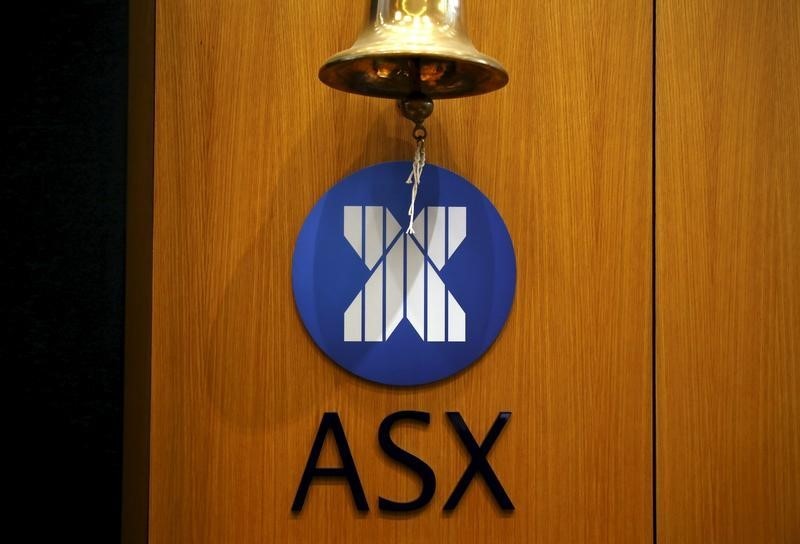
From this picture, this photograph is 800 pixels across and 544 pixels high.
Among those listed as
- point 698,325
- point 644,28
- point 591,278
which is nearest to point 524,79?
point 644,28

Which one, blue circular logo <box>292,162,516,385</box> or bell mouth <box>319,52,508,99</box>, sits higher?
bell mouth <box>319,52,508,99</box>

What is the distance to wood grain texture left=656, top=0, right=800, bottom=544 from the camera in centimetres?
180

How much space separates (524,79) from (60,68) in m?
0.99

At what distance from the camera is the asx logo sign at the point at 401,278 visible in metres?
1.75

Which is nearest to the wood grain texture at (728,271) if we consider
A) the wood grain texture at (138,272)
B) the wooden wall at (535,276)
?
the wooden wall at (535,276)

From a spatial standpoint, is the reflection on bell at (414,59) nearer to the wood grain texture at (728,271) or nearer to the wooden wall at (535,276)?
the wooden wall at (535,276)

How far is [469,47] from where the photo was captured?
1.46 m

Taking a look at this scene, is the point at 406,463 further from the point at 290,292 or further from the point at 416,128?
the point at 416,128

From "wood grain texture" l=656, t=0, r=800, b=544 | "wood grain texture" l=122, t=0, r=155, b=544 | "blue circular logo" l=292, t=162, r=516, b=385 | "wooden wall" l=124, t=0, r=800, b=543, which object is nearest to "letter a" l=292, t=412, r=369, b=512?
"wooden wall" l=124, t=0, r=800, b=543

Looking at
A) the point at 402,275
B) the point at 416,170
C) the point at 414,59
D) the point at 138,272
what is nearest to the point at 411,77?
the point at 414,59

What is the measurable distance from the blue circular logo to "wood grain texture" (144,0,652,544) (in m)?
0.04

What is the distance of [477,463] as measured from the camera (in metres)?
1.76

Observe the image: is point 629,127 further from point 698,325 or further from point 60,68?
point 60,68

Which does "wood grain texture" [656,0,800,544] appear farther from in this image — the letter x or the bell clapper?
the bell clapper
